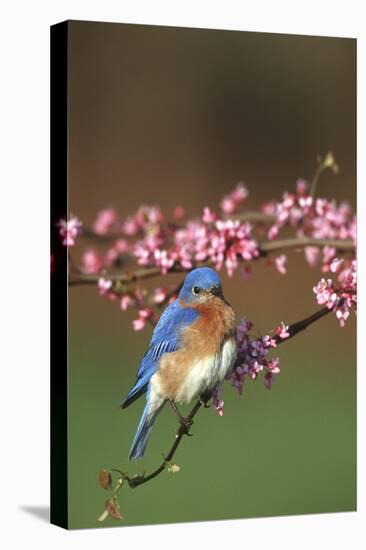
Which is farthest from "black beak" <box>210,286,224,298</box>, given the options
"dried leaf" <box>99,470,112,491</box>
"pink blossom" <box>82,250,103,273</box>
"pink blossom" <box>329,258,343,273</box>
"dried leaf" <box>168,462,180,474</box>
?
"dried leaf" <box>99,470,112,491</box>

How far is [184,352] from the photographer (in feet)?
24.0

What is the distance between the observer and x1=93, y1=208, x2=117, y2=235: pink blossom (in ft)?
23.6

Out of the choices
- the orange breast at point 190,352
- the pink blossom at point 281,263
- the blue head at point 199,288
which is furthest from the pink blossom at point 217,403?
the pink blossom at point 281,263

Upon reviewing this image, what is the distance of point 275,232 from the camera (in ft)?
25.3

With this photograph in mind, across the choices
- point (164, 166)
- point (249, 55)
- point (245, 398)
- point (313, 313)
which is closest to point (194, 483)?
point (245, 398)

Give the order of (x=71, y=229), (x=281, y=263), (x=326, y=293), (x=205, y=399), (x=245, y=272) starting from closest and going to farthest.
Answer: (x=71, y=229) < (x=205, y=399) < (x=245, y=272) < (x=281, y=263) < (x=326, y=293)

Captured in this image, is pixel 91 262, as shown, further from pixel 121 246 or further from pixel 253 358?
pixel 253 358

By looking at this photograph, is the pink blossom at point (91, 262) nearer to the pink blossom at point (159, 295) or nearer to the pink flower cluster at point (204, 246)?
the pink flower cluster at point (204, 246)

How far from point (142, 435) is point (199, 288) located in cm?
74

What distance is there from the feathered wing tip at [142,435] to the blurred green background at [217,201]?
0.12ft

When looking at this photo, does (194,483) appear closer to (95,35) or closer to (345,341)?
(345,341)

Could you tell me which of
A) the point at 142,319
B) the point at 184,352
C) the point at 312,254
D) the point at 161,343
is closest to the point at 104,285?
the point at 142,319

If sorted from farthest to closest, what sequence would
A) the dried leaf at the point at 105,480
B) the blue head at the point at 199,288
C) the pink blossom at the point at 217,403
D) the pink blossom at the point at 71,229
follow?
the pink blossom at the point at 217,403 → the blue head at the point at 199,288 → the dried leaf at the point at 105,480 → the pink blossom at the point at 71,229

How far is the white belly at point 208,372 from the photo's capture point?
734 cm
